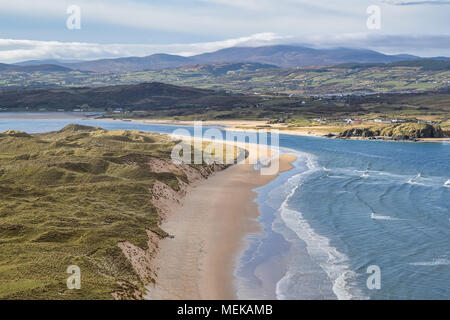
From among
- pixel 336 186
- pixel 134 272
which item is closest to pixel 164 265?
pixel 134 272

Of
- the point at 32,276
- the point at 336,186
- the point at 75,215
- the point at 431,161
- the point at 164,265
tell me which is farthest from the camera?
the point at 431,161

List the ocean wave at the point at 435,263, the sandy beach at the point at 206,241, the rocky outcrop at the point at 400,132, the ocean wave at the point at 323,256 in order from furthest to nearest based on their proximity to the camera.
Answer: the rocky outcrop at the point at 400,132 → the ocean wave at the point at 435,263 → the sandy beach at the point at 206,241 → the ocean wave at the point at 323,256

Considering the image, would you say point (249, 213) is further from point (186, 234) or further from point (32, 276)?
point (32, 276)

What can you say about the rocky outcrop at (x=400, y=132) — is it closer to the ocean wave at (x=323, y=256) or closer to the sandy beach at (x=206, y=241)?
the sandy beach at (x=206, y=241)

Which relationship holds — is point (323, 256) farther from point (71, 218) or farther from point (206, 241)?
point (71, 218)

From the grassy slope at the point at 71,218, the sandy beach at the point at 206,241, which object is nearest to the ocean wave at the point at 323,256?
the sandy beach at the point at 206,241

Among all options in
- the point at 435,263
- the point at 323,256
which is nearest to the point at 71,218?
the point at 323,256
